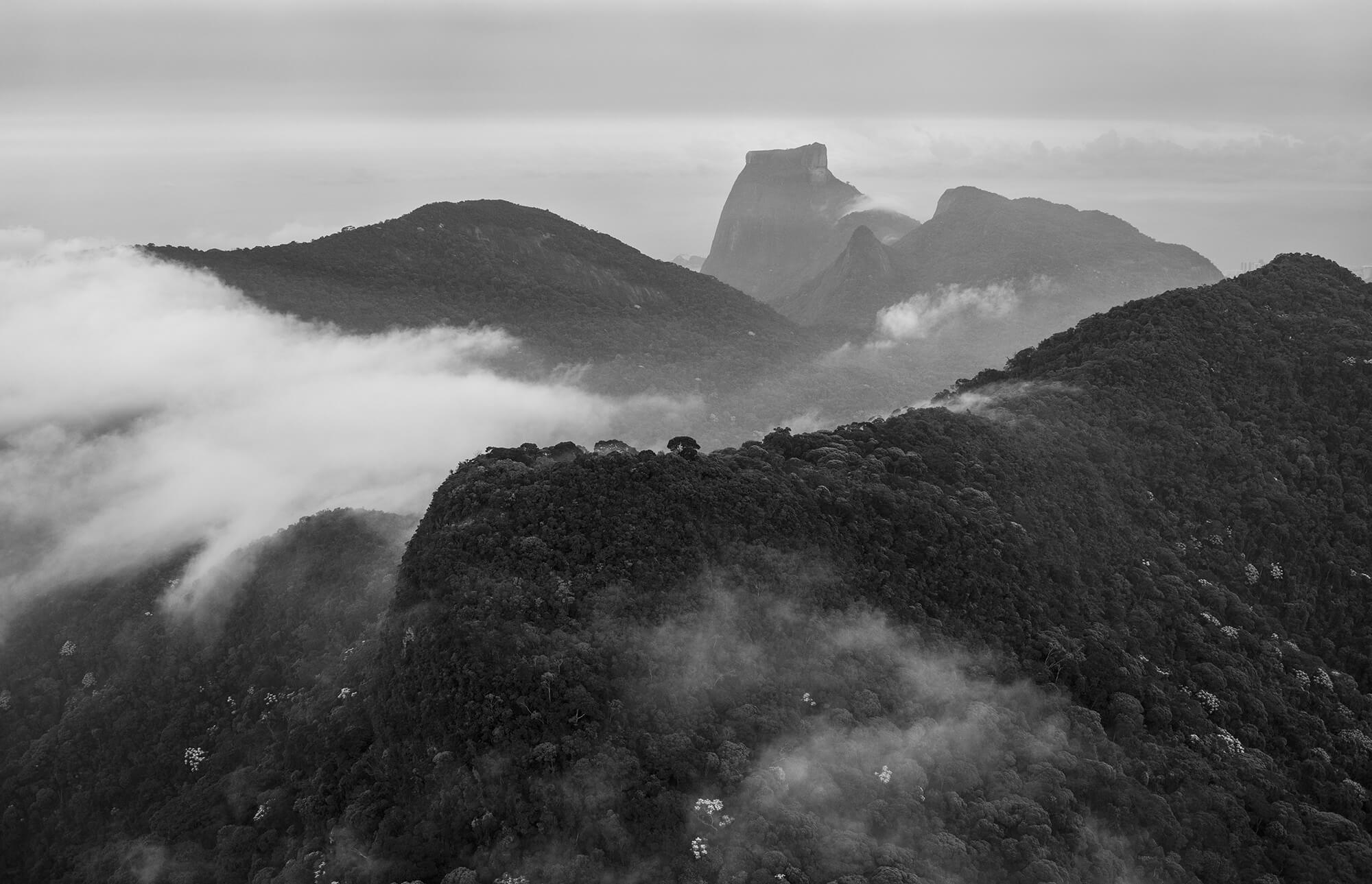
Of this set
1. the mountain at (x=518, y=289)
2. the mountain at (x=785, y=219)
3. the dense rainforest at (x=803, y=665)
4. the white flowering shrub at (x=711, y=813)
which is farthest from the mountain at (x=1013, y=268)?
the white flowering shrub at (x=711, y=813)

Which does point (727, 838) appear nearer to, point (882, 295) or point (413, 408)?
point (413, 408)

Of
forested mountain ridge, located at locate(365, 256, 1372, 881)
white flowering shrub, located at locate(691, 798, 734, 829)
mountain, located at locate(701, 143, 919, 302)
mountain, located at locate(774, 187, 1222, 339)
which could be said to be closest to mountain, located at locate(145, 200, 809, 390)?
mountain, located at locate(774, 187, 1222, 339)

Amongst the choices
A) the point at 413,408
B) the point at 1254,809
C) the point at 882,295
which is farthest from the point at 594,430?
the point at 882,295

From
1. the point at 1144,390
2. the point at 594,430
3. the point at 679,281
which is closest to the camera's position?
the point at 1144,390

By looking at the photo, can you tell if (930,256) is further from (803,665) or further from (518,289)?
(803,665)

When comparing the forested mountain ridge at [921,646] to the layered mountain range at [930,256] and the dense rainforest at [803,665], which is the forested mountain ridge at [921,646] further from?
the layered mountain range at [930,256]

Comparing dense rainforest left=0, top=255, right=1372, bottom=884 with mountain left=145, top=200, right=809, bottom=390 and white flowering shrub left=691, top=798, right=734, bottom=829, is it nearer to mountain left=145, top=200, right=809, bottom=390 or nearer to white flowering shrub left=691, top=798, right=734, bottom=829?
white flowering shrub left=691, top=798, right=734, bottom=829
